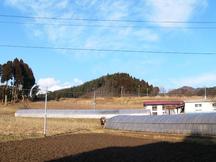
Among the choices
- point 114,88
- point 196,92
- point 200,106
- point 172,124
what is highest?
point 114,88

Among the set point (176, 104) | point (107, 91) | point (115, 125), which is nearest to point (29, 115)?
point (176, 104)

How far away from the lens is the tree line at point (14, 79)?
89000mm

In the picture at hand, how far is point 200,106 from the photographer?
50906mm

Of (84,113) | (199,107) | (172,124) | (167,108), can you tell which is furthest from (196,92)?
(172,124)

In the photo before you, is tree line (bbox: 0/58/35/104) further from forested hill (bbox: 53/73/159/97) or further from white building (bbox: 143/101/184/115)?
white building (bbox: 143/101/184/115)

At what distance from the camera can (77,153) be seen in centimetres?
1842

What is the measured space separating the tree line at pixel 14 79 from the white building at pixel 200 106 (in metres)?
44.3

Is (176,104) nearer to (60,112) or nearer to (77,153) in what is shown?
(60,112)

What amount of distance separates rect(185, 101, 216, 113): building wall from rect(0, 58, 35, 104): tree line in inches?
1748

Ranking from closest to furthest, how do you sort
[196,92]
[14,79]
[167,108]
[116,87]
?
1. [167,108]
2. [14,79]
3. [196,92]
4. [116,87]

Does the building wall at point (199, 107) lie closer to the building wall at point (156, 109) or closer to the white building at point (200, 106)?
the white building at point (200, 106)

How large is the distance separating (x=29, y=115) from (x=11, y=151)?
41080mm

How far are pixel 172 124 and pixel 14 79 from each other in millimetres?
70228

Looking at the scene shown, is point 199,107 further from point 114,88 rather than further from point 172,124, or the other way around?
point 114,88
